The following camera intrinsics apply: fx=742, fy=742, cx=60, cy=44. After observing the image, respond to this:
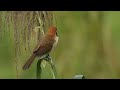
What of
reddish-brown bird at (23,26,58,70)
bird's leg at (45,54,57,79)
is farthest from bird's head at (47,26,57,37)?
bird's leg at (45,54,57,79)

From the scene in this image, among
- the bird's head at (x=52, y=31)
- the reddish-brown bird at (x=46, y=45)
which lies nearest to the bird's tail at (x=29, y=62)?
the reddish-brown bird at (x=46, y=45)

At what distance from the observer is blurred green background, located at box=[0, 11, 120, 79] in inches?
144

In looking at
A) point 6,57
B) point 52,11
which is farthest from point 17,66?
point 52,11

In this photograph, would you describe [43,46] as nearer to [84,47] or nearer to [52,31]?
[52,31]

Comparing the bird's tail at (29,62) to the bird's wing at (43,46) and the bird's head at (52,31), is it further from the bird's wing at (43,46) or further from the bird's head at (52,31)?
the bird's head at (52,31)

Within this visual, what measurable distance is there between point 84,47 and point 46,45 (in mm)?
235

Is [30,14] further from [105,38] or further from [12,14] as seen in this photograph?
[105,38]

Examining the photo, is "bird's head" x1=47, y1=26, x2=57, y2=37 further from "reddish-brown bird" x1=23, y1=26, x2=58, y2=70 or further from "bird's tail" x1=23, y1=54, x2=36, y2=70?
"bird's tail" x1=23, y1=54, x2=36, y2=70

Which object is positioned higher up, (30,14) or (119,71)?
(30,14)

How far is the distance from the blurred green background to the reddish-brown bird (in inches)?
2.0

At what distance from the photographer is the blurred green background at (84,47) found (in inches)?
144

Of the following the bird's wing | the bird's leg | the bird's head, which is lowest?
the bird's leg
